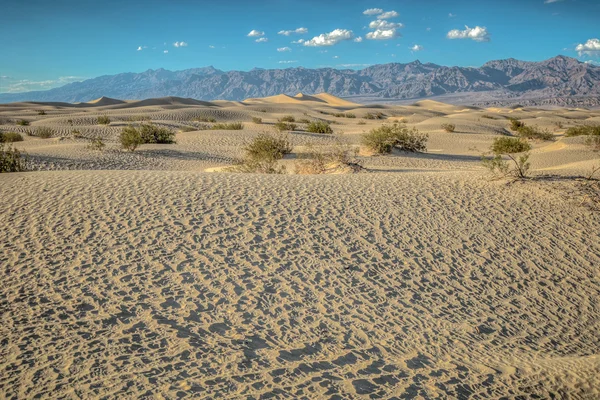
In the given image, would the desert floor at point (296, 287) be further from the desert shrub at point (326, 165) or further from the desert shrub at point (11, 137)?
the desert shrub at point (11, 137)

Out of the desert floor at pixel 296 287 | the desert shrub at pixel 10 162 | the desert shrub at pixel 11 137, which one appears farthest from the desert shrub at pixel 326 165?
the desert shrub at pixel 11 137

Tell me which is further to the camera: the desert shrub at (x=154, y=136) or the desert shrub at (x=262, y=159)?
the desert shrub at (x=154, y=136)

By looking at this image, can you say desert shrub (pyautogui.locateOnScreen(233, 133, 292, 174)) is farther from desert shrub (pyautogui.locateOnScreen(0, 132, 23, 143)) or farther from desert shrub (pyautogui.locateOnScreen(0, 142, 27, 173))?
desert shrub (pyautogui.locateOnScreen(0, 132, 23, 143))

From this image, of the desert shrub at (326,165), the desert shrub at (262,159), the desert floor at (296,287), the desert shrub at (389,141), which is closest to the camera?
the desert floor at (296,287)

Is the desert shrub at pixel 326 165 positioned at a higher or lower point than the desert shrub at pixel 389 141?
lower

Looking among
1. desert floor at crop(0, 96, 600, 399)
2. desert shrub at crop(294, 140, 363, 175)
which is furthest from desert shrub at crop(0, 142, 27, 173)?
desert shrub at crop(294, 140, 363, 175)

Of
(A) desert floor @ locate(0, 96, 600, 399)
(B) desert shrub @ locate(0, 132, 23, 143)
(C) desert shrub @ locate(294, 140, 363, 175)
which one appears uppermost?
(B) desert shrub @ locate(0, 132, 23, 143)

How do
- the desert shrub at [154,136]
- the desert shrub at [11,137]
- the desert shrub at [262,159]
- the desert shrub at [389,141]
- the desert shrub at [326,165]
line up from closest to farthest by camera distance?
the desert shrub at [326,165] → the desert shrub at [262,159] → the desert shrub at [389,141] → the desert shrub at [154,136] → the desert shrub at [11,137]

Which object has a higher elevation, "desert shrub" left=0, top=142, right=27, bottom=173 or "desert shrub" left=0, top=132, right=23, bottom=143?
"desert shrub" left=0, top=132, right=23, bottom=143

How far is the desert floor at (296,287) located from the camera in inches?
154

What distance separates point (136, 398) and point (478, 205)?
7031mm

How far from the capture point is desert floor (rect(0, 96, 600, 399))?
3.91 m

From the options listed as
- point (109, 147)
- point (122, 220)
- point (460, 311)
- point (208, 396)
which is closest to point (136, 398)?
point (208, 396)

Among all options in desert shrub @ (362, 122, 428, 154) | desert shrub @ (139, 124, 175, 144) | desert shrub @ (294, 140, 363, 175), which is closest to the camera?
desert shrub @ (294, 140, 363, 175)
